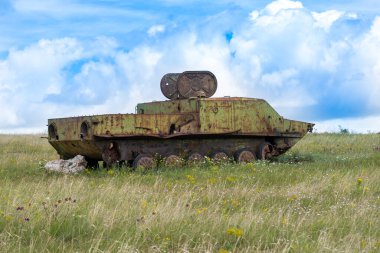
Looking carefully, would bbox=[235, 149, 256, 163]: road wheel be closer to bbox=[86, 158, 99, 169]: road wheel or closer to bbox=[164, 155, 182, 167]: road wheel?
bbox=[164, 155, 182, 167]: road wheel

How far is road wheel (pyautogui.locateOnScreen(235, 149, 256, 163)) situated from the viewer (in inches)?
740

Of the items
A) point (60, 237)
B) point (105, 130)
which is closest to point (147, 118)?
point (105, 130)

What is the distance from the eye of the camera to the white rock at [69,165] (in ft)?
55.6

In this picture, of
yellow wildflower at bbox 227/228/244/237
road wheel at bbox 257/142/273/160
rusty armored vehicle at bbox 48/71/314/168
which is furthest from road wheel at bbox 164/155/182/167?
yellow wildflower at bbox 227/228/244/237

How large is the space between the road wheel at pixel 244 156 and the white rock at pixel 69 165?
4.17m

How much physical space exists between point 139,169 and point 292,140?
594cm

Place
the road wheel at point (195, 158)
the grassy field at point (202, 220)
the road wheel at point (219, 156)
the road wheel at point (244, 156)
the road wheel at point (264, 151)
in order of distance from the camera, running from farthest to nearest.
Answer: the road wheel at point (264, 151) < the road wheel at point (244, 156) < the road wheel at point (219, 156) < the road wheel at point (195, 158) < the grassy field at point (202, 220)

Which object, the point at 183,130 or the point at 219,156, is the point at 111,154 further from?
the point at 219,156

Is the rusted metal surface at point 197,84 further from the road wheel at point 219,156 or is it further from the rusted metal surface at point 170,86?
the road wheel at point 219,156

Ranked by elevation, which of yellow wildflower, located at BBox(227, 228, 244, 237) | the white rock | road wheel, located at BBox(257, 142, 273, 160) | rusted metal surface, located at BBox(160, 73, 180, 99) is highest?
rusted metal surface, located at BBox(160, 73, 180, 99)

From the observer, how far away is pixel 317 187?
11.9 meters

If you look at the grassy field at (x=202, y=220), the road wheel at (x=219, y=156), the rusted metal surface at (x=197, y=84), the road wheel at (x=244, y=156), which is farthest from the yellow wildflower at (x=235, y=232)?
the rusted metal surface at (x=197, y=84)

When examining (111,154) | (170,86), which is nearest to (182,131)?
(111,154)

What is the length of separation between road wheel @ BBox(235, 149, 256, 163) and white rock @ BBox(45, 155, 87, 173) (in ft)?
13.7
